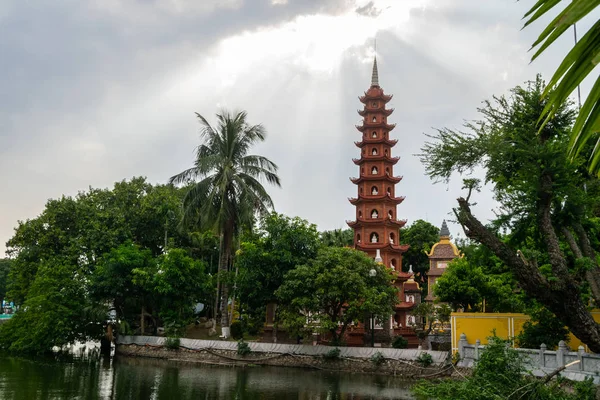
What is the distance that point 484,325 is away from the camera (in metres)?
22.5

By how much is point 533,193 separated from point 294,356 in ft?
48.8

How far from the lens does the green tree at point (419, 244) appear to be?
170ft

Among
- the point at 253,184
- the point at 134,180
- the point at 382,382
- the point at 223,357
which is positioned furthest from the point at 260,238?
the point at 134,180

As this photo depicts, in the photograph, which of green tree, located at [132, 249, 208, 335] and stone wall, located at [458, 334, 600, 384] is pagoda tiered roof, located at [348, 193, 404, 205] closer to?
green tree, located at [132, 249, 208, 335]

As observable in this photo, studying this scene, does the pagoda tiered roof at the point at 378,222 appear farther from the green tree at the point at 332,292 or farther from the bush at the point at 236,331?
the bush at the point at 236,331

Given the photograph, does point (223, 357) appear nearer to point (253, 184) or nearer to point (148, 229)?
point (253, 184)

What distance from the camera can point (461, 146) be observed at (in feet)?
54.5

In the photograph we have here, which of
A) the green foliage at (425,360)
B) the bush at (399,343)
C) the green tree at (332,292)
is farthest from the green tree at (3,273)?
the green foliage at (425,360)

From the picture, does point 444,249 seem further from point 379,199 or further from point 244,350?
point 244,350

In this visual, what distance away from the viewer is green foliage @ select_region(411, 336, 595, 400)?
11523 mm

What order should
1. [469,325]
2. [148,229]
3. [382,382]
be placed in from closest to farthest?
[382,382] < [469,325] < [148,229]

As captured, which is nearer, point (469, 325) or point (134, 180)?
point (469, 325)

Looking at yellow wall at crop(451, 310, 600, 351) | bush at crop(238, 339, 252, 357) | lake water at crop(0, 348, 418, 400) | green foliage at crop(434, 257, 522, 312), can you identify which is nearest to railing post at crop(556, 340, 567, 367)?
lake water at crop(0, 348, 418, 400)

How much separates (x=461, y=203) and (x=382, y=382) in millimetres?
10295
